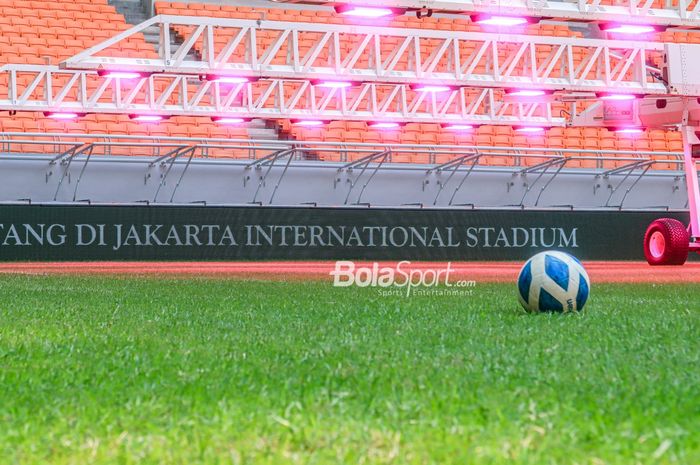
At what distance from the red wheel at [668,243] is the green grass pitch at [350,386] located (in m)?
11.3

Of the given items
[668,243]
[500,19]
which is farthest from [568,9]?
[668,243]

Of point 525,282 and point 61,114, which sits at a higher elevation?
point 61,114

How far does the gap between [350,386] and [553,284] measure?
3912mm

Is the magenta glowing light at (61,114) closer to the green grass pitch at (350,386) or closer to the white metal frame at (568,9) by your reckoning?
the white metal frame at (568,9)

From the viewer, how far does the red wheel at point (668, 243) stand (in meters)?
20.3

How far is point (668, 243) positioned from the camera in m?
20.4

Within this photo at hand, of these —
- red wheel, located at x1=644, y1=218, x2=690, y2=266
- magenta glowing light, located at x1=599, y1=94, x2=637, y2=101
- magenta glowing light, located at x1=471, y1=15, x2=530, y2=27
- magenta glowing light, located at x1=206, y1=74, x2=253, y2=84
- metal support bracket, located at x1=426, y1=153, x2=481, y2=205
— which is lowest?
red wheel, located at x1=644, y1=218, x2=690, y2=266

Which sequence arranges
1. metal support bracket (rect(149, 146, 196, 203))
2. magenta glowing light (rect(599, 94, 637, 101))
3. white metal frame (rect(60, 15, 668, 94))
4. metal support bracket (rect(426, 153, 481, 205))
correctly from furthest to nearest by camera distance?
metal support bracket (rect(426, 153, 481, 205))
metal support bracket (rect(149, 146, 196, 203))
magenta glowing light (rect(599, 94, 637, 101))
white metal frame (rect(60, 15, 668, 94))

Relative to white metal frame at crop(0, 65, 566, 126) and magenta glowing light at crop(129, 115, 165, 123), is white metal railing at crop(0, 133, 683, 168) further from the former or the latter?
white metal frame at crop(0, 65, 566, 126)

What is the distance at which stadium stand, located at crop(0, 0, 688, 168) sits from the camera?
86.0 feet

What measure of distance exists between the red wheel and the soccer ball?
40.0 ft

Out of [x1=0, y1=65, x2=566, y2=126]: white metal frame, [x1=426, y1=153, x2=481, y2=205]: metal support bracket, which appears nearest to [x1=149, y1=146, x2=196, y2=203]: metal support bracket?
[x1=0, y1=65, x2=566, y2=126]: white metal frame

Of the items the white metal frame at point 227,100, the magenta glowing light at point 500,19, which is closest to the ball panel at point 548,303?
the magenta glowing light at point 500,19

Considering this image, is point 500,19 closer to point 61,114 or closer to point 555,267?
point 555,267
